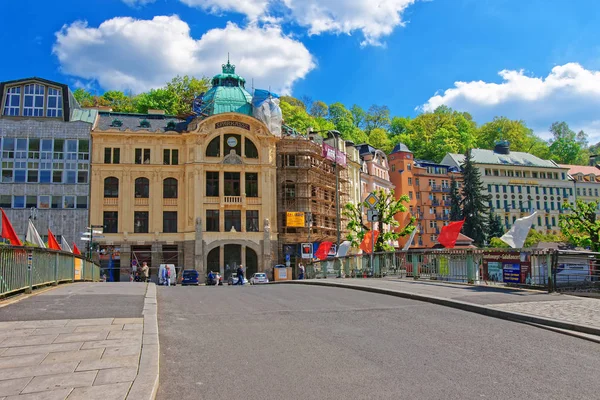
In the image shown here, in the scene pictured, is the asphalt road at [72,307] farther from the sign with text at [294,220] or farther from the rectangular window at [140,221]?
the sign with text at [294,220]

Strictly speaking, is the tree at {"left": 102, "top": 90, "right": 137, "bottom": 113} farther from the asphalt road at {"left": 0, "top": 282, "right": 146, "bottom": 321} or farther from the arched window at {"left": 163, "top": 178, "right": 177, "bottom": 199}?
the asphalt road at {"left": 0, "top": 282, "right": 146, "bottom": 321}

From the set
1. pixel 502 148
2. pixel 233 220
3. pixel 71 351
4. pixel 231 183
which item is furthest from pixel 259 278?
pixel 502 148

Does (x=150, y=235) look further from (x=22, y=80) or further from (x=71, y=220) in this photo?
(x=22, y=80)

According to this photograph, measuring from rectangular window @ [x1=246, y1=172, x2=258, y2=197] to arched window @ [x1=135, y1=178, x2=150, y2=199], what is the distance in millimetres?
10226

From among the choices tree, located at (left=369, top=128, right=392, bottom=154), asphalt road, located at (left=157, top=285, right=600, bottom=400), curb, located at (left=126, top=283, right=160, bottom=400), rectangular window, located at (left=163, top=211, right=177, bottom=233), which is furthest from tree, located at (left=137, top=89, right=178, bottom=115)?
curb, located at (left=126, top=283, right=160, bottom=400)

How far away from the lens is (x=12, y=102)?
177 feet

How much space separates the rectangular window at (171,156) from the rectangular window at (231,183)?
5.42 meters

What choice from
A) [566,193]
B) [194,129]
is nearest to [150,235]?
[194,129]

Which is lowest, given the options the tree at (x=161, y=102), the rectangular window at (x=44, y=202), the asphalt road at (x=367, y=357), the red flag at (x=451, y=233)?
the asphalt road at (x=367, y=357)

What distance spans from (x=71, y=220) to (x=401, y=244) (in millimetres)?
49890

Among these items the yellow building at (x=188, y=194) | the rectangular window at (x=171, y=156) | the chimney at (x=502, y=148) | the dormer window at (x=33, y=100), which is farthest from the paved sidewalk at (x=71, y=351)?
the chimney at (x=502, y=148)

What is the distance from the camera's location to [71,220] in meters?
52.6

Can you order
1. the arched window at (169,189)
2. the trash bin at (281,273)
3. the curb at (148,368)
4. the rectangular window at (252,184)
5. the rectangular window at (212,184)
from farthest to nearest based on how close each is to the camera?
the rectangular window at (252,184) → the arched window at (169,189) → the rectangular window at (212,184) → the trash bin at (281,273) → the curb at (148,368)

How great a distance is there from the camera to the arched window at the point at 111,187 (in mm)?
54344
